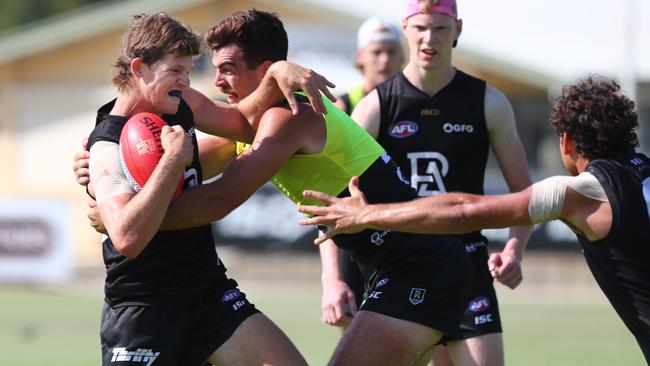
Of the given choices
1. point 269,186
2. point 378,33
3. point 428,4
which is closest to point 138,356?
point 428,4

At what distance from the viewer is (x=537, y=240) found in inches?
746

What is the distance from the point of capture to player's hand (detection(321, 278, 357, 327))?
6234mm

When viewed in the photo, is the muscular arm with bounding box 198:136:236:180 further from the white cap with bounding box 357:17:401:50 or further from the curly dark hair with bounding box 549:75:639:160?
the white cap with bounding box 357:17:401:50

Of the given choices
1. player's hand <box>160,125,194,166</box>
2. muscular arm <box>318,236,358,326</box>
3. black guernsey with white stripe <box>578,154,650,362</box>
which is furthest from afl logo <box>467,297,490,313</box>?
player's hand <box>160,125,194,166</box>

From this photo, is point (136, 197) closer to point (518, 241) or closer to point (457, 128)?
point (457, 128)

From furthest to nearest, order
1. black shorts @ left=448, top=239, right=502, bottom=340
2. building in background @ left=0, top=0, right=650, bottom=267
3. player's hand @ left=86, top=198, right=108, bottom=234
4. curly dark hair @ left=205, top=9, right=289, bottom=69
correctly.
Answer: building in background @ left=0, top=0, right=650, bottom=267 → black shorts @ left=448, top=239, right=502, bottom=340 → curly dark hair @ left=205, top=9, right=289, bottom=69 → player's hand @ left=86, top=198, right=108, bottom=234

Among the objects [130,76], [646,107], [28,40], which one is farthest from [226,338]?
[646,107]

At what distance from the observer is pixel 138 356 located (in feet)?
17.5

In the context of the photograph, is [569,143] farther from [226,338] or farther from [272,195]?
[272,195]

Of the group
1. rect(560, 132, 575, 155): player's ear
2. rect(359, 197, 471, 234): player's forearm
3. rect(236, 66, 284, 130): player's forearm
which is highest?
rect(236, 66, 284, 130): player's forearm

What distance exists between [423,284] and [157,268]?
1280 millimetres

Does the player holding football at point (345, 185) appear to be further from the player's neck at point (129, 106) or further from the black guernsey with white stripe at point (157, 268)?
the player's neck at point (129, 106)

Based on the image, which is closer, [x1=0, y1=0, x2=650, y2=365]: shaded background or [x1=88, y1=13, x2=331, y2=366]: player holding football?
[x1=88, y1=13, x2=331, y2=366]: player holding football

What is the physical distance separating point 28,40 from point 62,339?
14.9m
